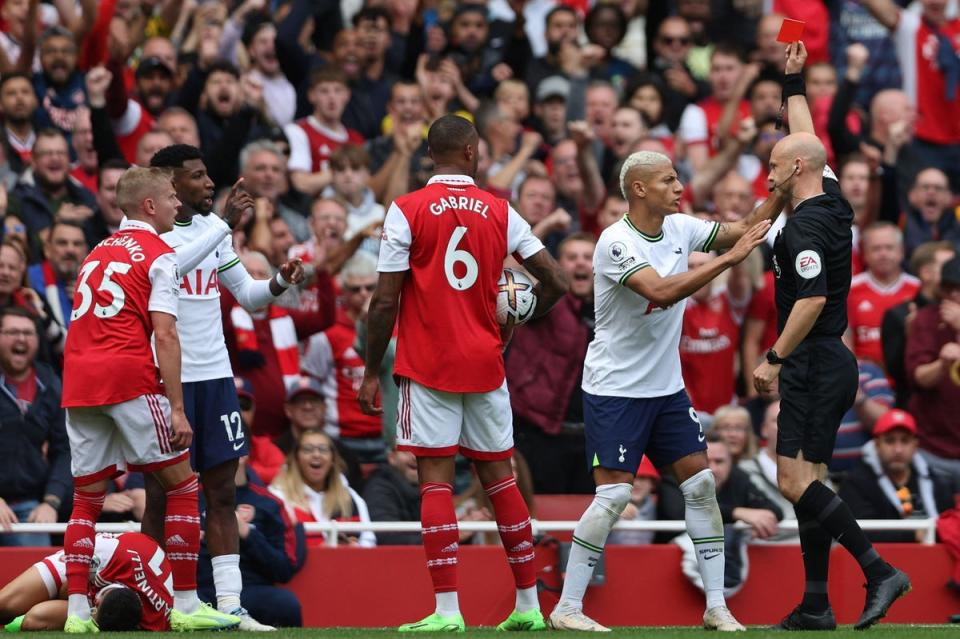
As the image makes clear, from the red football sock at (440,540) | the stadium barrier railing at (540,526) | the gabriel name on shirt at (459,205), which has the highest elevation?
the gabriel name on shirt at (459,205)

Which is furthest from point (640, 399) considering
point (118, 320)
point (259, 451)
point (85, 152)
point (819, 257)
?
point (85, 152)

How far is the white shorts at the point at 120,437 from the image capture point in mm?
9062

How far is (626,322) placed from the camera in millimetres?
9297

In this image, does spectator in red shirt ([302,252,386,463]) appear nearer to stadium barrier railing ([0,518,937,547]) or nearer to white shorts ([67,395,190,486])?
stadium barrier railing ([0,518,937,547])

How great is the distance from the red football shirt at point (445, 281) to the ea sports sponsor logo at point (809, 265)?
158cm

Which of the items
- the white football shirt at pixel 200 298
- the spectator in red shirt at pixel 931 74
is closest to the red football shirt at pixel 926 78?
the spectator in red shirt at pixel 931 74

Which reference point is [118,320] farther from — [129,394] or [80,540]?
[80,540]

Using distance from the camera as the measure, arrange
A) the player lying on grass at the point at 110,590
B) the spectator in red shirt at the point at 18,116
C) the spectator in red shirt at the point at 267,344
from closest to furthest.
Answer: the player lying on grass at the point at 110,590, the spectator in red shirt at the point at 267,344, the spectator in red shirt at the point at 18,116

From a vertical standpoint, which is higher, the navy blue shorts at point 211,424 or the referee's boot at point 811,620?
the navy blue shorts at point 211,424

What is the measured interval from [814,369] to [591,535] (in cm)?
145

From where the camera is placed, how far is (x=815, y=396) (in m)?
9.12

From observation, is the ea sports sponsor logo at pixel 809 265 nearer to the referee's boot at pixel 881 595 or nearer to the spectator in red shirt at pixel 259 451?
the referee's boot at pixel 881 595

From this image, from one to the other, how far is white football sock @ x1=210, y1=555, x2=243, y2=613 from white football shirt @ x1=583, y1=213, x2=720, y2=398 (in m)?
2.17

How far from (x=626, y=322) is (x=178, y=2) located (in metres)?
9.87
